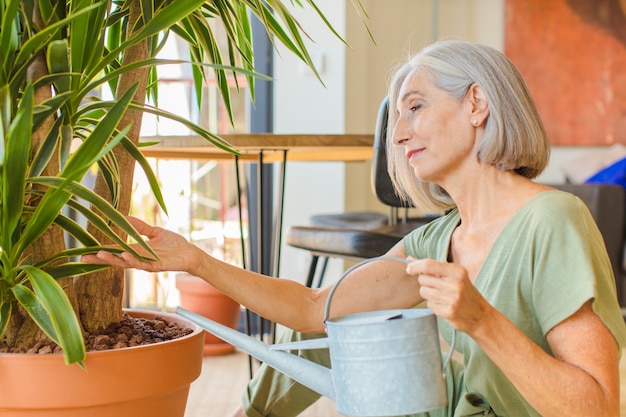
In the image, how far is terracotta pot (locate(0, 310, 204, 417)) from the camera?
3.89 feet

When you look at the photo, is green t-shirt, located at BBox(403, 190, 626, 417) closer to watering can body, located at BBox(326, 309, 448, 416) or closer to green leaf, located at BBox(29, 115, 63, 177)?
watering can body, located at BBox(326, 309, 448, 416)

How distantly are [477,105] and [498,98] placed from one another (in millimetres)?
40

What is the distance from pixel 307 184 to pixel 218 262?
2.56m

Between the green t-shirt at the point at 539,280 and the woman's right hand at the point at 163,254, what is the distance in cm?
48

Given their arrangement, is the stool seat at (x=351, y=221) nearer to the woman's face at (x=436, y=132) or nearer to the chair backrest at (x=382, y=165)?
the chair backrest at (x=382, y=165)

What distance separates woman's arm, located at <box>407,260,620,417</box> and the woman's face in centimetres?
35

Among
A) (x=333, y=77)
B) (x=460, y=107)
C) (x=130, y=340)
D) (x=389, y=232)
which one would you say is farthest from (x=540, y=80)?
(x=130, y=340)

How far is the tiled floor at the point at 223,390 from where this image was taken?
2.32 m

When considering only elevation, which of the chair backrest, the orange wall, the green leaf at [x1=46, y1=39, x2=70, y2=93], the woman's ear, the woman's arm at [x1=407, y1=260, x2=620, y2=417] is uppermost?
the orange wall

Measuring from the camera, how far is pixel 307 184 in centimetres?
399

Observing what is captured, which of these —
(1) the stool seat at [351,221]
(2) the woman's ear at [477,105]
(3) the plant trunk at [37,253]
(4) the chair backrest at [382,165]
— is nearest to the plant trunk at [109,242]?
(3) the plant trunk at [37,253]

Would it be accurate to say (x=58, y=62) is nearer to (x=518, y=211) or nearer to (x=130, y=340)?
(x=130, y=340)

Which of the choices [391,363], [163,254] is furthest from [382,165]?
[391,363]

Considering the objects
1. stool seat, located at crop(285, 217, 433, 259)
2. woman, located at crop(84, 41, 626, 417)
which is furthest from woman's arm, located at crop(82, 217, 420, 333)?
stool seat, located at crop(285, 217, 433, 259)
